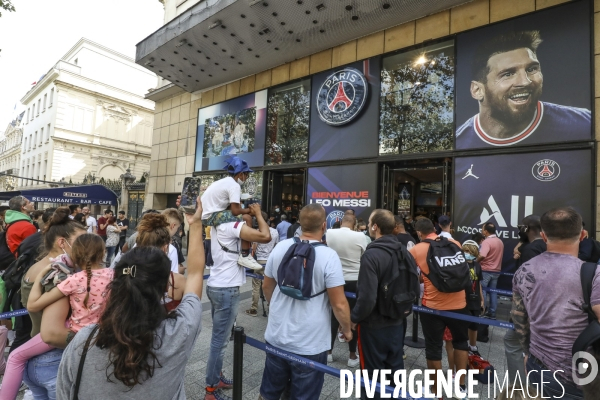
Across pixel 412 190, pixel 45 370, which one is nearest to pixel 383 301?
pixel 45 370

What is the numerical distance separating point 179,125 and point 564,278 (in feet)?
54.6

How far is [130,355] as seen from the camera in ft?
4.02

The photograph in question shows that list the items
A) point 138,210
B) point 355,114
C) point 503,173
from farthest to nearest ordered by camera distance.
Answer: point 138,210
point 355,114
point 503,173

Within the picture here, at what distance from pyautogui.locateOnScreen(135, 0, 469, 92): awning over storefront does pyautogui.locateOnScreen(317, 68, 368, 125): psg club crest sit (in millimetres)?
1247

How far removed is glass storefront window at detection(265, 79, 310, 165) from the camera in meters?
11.4

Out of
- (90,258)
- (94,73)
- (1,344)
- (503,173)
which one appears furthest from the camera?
(94,73)

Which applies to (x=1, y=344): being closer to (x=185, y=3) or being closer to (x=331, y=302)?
(x=331, y=302)

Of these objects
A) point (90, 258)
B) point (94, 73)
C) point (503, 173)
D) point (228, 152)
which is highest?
point (94, 73)

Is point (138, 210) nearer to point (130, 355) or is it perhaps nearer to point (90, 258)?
point (90, 258)

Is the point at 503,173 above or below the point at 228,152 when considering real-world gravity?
Answer: below

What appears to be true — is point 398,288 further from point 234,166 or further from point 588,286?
point 234,166

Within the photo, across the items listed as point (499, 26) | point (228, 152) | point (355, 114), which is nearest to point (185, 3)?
point (228, 152)

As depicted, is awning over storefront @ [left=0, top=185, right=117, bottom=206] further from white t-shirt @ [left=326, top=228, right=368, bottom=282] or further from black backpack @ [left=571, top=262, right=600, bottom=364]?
black backpack @ [left=571, top=262, right=600, bottom=364]

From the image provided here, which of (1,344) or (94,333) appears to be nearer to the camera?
(94,333)
